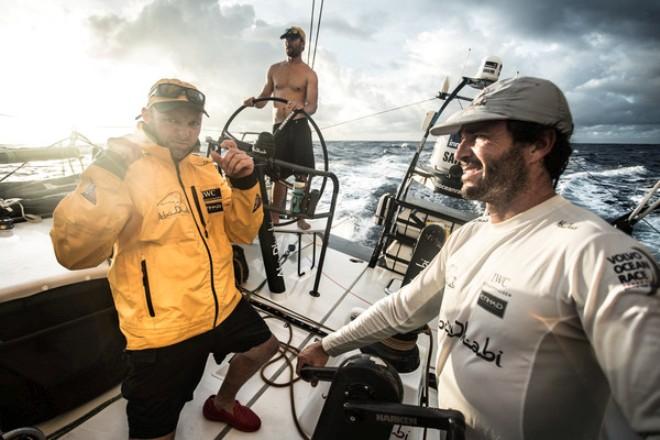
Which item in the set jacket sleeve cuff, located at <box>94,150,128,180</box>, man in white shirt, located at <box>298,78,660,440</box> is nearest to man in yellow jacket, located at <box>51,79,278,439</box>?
jacket sleeve cuff, located at <box>94,150,128,180</box>

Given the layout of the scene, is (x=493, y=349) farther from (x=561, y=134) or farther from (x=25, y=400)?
(x=25, y=400)

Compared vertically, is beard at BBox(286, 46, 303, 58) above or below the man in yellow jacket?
above

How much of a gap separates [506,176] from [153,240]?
1.40m

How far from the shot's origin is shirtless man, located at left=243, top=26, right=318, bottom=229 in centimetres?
347

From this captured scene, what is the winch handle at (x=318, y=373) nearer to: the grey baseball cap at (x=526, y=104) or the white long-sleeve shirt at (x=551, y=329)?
the white long-sleeve shirt at (x=551, y=329)

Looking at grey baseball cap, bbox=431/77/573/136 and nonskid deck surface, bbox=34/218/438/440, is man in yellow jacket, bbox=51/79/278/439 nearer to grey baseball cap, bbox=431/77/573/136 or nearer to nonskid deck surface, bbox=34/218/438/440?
nonskid deck surface, bbox=34/218/438/440

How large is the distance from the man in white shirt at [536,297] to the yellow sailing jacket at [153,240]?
41.3 inches

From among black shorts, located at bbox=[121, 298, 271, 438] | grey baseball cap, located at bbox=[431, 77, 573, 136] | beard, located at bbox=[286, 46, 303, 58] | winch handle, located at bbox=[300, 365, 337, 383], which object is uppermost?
beard, located at bbox=[286, 46, 303, 58]

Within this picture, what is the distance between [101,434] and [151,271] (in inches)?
38.0

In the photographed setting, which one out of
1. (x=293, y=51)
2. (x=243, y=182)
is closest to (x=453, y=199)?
Result: (x=293, y=51)

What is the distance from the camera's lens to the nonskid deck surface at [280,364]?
145 centimetres

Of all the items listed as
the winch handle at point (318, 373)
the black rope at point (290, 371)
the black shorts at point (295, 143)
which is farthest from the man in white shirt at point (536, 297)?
the black shorts at point (295, 143)

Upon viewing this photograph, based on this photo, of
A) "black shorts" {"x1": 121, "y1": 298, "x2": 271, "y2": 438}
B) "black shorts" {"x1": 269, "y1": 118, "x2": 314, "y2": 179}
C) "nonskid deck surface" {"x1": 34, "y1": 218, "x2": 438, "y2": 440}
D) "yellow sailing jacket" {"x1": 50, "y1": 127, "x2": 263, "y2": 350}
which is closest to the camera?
"yellow sailing jacket" {"x1": 50, "y1": 127, "x2": 263, "y2": 350}

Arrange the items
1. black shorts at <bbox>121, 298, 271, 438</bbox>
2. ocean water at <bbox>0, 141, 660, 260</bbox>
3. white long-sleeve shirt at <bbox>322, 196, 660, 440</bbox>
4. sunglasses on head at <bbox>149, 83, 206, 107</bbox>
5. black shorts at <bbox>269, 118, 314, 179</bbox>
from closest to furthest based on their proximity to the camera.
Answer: white long-sleeve shirt at <bbox>322, 196, 660, 440</bbox> < black shorts at <bbox>121, 298, 271, 438</bbox> < sunglasses on head at <bbox>149, 83, 206, 107</bbox> < black shorts at <bbox>269, 118, 314, 179</bbox> < ocean water at <bbox>0, 141, 660, 260</bbox>
